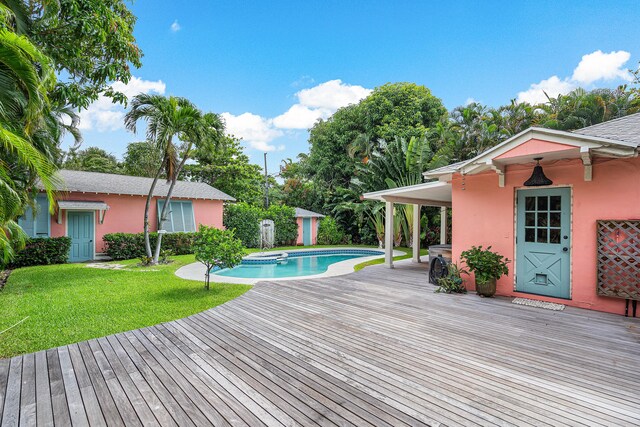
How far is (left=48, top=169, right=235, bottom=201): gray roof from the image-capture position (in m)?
13.3

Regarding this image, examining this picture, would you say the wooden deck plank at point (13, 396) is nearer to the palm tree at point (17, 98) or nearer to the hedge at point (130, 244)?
the palm tree at point (17, 98)

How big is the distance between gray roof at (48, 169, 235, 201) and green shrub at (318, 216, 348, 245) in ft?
22.8

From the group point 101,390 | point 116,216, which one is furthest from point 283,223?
point 101,390

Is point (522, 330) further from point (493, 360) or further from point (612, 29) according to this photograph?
point (612, 29)

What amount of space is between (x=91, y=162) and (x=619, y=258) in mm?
33029

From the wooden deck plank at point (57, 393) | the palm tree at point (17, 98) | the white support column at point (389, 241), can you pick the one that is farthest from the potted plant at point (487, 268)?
the palm tree at point (17, 98)

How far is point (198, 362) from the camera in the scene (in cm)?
348

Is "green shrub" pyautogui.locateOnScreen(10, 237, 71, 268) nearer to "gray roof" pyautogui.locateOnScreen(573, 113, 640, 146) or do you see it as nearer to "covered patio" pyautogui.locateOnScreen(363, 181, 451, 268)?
"covered patio" pyautogui.locateOnScreen(363, 181, 451, 268)

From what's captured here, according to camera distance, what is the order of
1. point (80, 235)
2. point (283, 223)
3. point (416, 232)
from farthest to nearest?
1. point (283, 223)
2. point (80, 235)
3. point (416, 232)

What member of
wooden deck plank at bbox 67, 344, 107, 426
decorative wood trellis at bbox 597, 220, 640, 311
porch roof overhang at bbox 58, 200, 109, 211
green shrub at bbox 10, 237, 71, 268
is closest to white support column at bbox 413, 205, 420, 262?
decorative wood trellis at bbox 597, 220, 640, 311

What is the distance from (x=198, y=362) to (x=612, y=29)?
20.4m

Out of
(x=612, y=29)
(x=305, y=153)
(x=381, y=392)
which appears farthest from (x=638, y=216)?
(x=305, y=153)

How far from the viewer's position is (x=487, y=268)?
20.6 feet

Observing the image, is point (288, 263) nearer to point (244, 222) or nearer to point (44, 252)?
point (244, 222)
